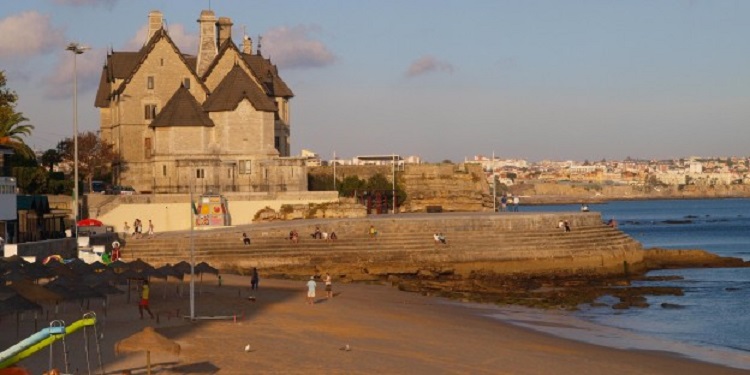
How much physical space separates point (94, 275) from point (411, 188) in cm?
6955

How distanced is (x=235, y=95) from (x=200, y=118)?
2802mm

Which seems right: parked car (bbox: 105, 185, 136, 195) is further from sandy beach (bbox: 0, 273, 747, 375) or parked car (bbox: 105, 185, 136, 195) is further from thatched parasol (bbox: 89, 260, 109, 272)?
thatched parasol (bbox: 89, 260, 109, 272)

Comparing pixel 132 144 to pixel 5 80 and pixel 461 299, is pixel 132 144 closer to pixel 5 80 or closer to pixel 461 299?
pixel 5 80

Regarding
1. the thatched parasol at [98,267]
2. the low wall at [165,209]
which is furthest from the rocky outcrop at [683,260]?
the thatched parasol at [98,267]

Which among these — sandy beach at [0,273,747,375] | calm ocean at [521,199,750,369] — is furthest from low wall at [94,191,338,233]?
sandy beach at [0,273,747,375]

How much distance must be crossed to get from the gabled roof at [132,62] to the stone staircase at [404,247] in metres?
23.1

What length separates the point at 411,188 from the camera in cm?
11119

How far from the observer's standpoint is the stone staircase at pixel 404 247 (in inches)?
2562

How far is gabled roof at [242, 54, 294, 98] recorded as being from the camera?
9702cm

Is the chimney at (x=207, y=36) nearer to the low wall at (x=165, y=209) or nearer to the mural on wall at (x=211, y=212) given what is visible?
the low wall at (x=165, y=209)

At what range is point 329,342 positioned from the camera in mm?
37031

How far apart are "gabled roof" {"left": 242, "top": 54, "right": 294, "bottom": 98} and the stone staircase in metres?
25.8

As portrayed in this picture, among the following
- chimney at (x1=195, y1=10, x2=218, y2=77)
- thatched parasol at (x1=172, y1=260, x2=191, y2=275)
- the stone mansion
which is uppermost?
chimney at (x1=195, y1=10, x2=218, y2=77)

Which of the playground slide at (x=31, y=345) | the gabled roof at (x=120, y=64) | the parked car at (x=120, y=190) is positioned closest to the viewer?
the playground slide at (x=31, y=345)
